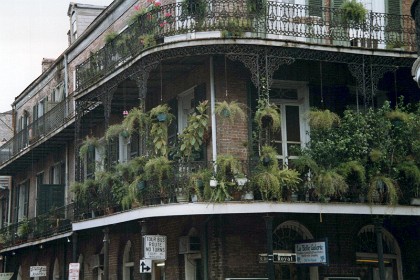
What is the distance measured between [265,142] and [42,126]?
48.2 ft

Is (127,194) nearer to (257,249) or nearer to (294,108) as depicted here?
(257,249)

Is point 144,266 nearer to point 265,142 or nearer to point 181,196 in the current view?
point 181,196

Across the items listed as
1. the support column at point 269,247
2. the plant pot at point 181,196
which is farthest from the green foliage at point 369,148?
the plant pot at point 181,196

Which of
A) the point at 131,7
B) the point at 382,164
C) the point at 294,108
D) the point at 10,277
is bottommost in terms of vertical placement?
the point at 10,277

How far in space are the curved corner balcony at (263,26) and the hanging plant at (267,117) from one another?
1737 millimetres

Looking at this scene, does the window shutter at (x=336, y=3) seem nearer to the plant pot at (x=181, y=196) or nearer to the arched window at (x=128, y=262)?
the plant pot at (x=181, y=196)

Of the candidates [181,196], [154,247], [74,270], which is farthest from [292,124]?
[74,270]

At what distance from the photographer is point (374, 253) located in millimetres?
21609

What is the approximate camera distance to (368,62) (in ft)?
67.8

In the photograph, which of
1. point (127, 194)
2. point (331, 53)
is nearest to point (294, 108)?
point (331, 53)

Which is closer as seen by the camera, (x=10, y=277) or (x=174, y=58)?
(x=174, y=58)

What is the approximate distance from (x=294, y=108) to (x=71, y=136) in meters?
11.3

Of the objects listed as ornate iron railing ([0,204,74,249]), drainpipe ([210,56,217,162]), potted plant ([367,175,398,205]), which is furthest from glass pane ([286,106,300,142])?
ornate iron railing ([0,204,74,249])

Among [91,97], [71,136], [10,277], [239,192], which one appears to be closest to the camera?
[239,192]
